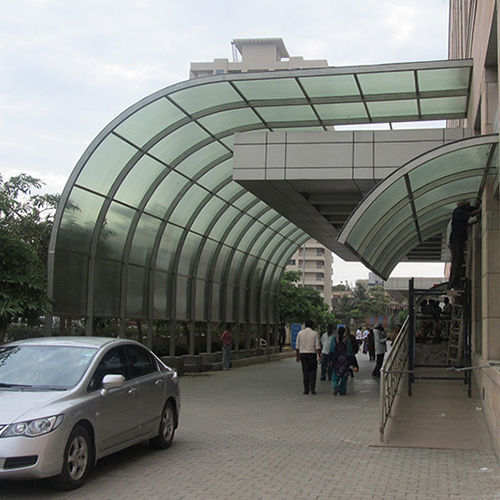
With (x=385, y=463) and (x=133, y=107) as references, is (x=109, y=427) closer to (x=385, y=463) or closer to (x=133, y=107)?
(x=385, y=463)

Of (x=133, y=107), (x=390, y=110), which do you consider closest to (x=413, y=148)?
(x=390, y=110)

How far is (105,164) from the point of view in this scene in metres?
18.1

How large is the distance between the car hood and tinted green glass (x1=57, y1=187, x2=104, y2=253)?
396 inches

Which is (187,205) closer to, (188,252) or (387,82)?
(188,252)

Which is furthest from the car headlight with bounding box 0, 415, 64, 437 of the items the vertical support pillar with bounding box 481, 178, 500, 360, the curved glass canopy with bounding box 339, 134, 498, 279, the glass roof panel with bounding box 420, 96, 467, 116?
the glass roof panel with bounding box 420, 96, 467, 116

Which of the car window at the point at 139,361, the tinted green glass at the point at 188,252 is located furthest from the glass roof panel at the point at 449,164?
the tinted green glass at the point at 188,252

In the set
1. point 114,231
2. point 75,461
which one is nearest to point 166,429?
point 75,461

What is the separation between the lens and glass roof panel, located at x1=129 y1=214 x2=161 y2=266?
21.1 metres

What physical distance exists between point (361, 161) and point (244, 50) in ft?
385

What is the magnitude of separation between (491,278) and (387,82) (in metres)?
6.14

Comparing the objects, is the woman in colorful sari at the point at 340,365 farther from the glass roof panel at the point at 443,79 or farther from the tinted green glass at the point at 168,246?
the tinted green glass at the point at 168,246

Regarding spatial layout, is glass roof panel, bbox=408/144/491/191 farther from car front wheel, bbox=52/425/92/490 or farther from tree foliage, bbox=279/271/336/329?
tree foliage, bbox=279/271/336/329

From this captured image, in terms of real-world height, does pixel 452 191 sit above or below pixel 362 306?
above

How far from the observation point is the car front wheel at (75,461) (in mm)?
6970
